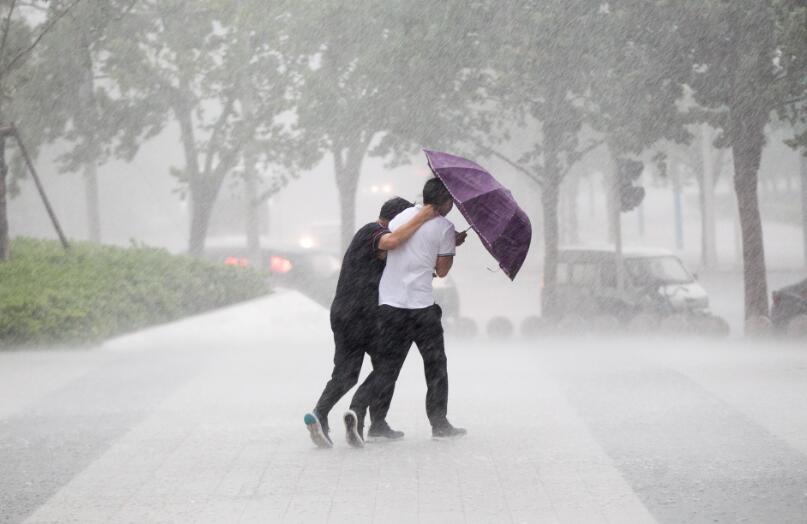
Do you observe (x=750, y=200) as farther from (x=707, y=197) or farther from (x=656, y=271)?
(x=707, y=197)

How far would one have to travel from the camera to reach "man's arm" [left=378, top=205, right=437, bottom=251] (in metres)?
7.99

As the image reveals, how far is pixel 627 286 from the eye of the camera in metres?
20.7

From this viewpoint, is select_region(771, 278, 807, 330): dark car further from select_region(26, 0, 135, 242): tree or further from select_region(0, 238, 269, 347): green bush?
select_region(26, 0, 135, 242): tree

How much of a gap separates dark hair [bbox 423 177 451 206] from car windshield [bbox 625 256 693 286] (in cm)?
1320

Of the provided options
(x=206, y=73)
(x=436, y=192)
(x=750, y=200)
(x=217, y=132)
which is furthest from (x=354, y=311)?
(x=217, y=132)

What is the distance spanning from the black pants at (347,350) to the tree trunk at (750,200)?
10.9 metres

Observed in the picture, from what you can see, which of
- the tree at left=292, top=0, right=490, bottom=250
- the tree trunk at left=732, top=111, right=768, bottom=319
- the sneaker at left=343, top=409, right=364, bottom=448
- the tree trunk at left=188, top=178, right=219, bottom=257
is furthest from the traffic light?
the sneaker at left=343, top=409, right=364, bottom=448

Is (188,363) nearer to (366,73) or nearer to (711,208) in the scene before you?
(366,73)

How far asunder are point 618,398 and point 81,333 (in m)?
6.52

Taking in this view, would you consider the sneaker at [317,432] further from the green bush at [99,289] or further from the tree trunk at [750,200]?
the tree trunk at [750,200]

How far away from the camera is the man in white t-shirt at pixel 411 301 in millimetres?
8094

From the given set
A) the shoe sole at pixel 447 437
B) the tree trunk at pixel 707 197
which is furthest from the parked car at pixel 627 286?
the tree trunk at pixel 707 197

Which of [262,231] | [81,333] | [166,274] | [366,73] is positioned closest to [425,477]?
[81,333]

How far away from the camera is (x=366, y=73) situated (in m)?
20.1
